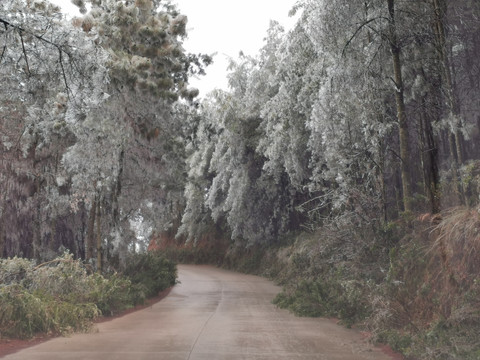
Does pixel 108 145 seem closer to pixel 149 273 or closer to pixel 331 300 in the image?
pixel 149 273

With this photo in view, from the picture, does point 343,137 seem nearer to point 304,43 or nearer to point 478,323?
point 304,43

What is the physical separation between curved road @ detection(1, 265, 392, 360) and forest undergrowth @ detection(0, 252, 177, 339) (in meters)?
Answer: 0.53

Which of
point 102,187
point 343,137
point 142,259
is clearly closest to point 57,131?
point 102,187

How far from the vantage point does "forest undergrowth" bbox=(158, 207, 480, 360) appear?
7793 millimetres

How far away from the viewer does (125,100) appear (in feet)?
52.2

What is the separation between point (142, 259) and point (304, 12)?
11.4m

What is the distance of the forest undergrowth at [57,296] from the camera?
1014 centimetres

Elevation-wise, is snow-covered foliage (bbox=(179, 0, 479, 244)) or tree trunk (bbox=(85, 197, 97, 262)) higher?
snow-covered foliage (bbox=(179, 0, 479, 244))

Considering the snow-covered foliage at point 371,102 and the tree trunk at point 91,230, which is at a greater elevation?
the snow-covered foliage at point 371,102

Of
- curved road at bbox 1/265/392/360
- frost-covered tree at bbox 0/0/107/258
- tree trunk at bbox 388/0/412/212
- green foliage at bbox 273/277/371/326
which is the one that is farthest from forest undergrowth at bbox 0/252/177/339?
tree trunk at bbox 388/0/412/212

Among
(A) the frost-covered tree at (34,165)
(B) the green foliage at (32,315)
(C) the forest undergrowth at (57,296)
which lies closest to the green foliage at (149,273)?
(C) the forest undergrowth at (57,296)

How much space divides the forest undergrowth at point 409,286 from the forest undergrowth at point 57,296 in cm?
472

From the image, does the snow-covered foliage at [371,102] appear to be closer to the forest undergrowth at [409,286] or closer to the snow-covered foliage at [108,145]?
the forest undergrowth at [409,286]

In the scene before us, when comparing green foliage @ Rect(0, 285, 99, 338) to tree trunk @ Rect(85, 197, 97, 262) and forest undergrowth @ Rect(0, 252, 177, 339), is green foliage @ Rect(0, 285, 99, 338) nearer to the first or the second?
forest undergrowth @ Rect(0, 252, 177, 339)
